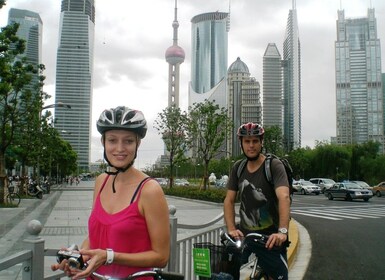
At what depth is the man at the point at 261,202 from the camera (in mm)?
3102

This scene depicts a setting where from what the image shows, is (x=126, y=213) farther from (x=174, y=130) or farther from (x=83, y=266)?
(x=174, y=130)

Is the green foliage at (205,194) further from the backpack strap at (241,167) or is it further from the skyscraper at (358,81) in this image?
the skyscraper at (358,81)

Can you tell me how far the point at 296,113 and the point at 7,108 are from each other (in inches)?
4726

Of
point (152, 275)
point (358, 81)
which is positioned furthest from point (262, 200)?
point (358, 81)

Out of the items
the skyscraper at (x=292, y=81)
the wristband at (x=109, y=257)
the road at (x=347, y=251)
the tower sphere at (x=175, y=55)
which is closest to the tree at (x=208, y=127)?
the road at (x=347, y=251)

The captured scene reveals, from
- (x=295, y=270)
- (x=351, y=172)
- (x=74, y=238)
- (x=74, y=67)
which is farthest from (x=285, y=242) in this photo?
(x=74, y=67)

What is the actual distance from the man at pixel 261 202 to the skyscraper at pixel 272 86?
378ft

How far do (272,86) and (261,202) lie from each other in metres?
138

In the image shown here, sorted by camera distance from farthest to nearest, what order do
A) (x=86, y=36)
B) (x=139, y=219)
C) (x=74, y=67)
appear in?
1. (x=86, y=36)
2. (x=74, y=67)
3. (x=139, y=219)

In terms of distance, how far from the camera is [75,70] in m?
78.6

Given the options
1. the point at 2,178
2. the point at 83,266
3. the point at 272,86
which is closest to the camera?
the point at 83,266

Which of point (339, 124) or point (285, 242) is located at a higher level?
point (339, 124)

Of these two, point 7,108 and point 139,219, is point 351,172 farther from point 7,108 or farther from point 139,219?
point 139,219

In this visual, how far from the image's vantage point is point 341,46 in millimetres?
116750
